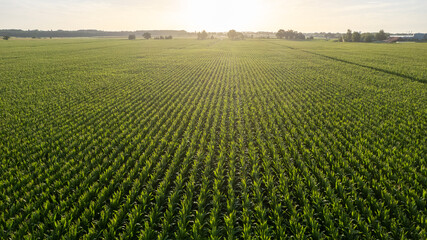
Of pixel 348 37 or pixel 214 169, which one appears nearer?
pixel 214 169

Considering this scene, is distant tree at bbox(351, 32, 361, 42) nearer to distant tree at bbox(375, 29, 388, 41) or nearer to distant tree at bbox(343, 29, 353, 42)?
distant tree at bbox(343, 29, 353, 42)

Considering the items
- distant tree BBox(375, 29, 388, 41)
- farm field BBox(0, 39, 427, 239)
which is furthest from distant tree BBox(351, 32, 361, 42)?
farm field BBox(0, 39, 427, 239)

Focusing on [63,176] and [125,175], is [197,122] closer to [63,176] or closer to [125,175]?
[125,175]

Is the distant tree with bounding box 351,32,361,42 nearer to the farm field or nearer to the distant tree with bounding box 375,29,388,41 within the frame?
the distant tree with bounding box 375,29,388,41

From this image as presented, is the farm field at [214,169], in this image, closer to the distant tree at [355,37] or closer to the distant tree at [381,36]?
the distant tree at [355,37]

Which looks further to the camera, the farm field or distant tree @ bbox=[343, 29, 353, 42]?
distant tree @ bbox=[343, 29, 353, 42]

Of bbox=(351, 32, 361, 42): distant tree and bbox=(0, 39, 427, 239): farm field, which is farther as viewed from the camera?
bbox=(351, 32, 361, 42): distant tree

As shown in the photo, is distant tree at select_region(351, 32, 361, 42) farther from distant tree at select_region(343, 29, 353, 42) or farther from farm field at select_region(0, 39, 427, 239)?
farm field at select_region(0, 39, 427, 239)

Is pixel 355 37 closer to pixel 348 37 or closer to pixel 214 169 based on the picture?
pixel 348 37

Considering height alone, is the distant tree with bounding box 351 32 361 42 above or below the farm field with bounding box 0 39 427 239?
above

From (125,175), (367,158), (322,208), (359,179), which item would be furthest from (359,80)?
(125,175)

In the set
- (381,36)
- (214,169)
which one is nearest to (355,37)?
(381,36)
